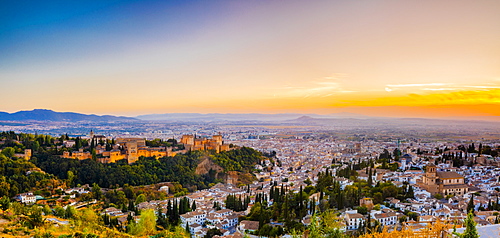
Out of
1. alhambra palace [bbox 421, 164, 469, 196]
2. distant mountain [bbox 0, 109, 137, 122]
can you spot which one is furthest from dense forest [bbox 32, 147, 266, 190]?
distant mountain [bbox 0, 109, 137, 122]

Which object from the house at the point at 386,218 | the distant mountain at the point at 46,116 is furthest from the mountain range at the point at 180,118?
the house at the point at 386,218

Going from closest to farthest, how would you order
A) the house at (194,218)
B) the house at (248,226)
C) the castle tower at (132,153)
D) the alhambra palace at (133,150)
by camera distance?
the house at (248,226), the house at (194,218), the alhambra palace at (133,150), the castle tower at (132,153)

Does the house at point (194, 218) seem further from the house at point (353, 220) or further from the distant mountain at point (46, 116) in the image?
the distant mountain at point (46, 116)

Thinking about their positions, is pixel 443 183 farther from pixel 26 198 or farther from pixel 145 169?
pixel 26 198

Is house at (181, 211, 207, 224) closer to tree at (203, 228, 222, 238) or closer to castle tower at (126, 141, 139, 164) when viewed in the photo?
tree at (203, 228, 222, 238)

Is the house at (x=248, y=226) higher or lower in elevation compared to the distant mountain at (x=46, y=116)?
lower

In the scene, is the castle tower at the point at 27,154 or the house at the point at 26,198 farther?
the castle tower at the point at 27,154

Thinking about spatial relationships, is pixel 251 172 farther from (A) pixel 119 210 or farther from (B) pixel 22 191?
(B) pixel 22 191

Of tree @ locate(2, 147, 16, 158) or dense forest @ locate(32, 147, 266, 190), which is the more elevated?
tree @ locate(2, 147, 16, 158)
